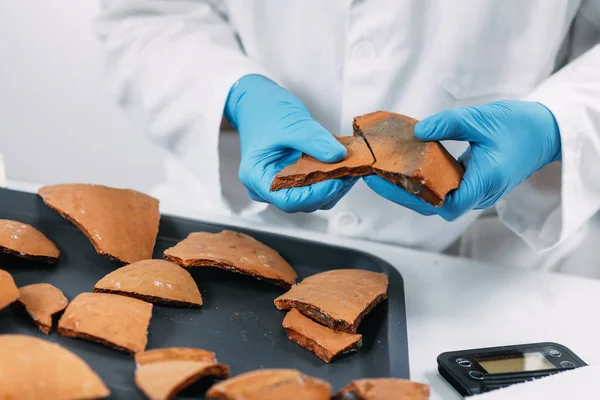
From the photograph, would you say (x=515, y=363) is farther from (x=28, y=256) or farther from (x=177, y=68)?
(x=177, y=68)

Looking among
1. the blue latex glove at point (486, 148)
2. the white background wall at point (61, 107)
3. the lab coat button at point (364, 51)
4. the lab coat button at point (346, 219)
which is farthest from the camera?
the white background wall at point (61, 107)

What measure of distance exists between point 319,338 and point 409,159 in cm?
28

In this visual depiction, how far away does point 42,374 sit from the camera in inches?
25.7

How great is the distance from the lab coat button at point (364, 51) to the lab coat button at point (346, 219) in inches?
12.4

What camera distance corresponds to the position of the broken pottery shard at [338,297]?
0.86m

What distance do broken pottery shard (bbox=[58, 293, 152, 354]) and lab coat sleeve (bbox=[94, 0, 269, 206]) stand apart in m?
0.46

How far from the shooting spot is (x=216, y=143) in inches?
47.9

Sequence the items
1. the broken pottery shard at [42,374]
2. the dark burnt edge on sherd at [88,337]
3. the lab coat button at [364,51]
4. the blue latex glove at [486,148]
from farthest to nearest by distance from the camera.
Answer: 1. the lab coat button at [364,51]
2. the blue latex glove at [486,148]
3. the dark burnt edge on sherd at [88,337]
4. the broken pottery shard at [42,374]

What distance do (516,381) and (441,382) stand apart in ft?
0.33

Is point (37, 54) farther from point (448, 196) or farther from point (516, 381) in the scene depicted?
point (516, 381)

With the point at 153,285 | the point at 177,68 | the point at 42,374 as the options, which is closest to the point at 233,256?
the point at 153,285

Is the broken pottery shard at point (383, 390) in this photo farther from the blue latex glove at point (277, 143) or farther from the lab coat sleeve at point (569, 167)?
the lab coat sleeve at point (569, 167)

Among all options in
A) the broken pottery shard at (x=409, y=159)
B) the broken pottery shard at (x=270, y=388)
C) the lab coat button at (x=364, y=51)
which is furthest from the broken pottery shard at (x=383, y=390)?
the lab coat button at (x=364, y=51)

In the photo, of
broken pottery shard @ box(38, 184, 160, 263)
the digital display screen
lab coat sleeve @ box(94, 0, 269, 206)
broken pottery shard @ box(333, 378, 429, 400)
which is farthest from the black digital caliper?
lab coat sleeve @ box(94, 0, 269, 206)
